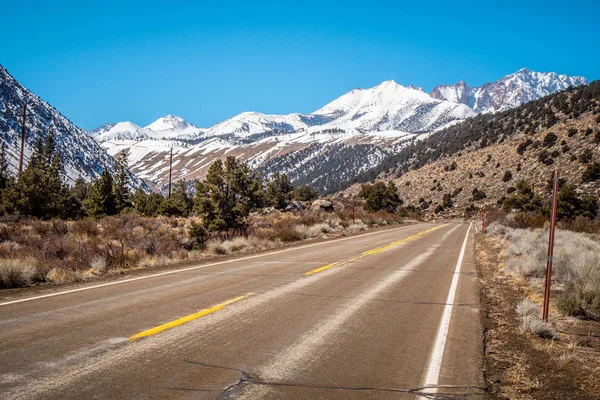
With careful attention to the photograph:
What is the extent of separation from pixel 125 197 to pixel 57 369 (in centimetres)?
5545

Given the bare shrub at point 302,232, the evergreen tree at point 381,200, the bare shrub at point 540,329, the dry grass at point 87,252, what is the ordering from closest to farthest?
1. the bare shrub at point 540,329
2. the dry grass at point 87,252
3. the bare shrub at point 302,232
4. the evergreen tree at point 381,200

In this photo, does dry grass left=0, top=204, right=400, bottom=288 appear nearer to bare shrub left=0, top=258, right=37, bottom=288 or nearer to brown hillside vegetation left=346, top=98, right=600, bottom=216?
bare shrub left=0, top=258, right=37, bottom=288

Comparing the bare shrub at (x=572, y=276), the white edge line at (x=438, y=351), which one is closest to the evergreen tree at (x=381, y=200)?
the bare shrub at (x=572, y=276)

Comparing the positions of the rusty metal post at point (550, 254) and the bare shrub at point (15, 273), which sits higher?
the rusty metal post at point (550, 254)

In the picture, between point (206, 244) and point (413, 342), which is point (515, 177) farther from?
point (413, 342)

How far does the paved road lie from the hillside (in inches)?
1703

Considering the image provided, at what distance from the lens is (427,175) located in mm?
85438

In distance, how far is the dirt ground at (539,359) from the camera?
186 inches

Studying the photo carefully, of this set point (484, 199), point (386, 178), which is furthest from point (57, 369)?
point (386, 178)

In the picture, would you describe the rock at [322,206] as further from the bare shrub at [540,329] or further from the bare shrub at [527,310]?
the bare shrub at [540,329]

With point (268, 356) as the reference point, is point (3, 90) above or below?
above

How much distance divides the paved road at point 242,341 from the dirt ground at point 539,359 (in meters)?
0.26

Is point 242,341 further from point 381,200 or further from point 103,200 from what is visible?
point 381,200

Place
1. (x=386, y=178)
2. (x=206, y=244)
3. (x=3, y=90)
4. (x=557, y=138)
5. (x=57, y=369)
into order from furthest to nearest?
1. (x=3, y=90)
2. (x=386, y=178)
3. (x=557, y=138)
4. (x=206, y=244)
5. (x=57, y=369)
